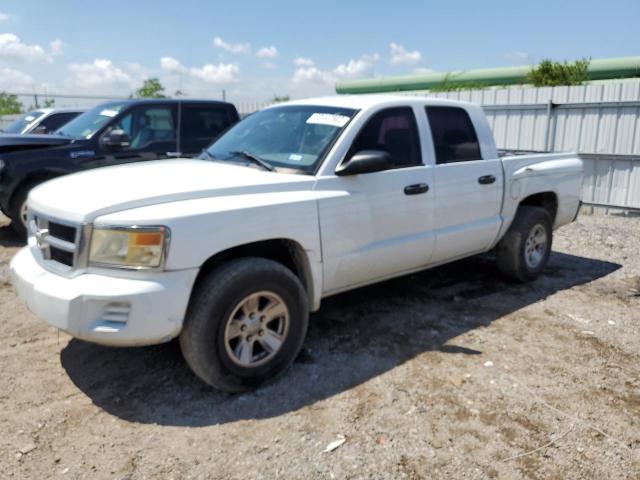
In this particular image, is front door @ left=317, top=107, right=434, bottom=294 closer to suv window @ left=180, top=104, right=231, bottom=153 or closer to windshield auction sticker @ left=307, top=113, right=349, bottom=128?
windshield auction sticker @ left=307, top=113, right=349, bottom=128

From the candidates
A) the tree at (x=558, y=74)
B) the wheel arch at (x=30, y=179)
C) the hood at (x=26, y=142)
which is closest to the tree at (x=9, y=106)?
the hood at (x=26, y=142)

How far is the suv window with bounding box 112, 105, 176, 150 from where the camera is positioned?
7.72 m

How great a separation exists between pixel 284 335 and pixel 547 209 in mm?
3825

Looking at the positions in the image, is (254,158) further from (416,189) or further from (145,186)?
(416,189)

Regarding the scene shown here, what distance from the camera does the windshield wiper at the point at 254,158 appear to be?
404cm

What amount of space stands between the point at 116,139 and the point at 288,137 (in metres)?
3.80

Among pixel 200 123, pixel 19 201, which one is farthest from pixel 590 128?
pixel 19 201

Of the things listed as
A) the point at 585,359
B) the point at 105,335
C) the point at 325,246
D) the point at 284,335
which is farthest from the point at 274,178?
the point at 585,359

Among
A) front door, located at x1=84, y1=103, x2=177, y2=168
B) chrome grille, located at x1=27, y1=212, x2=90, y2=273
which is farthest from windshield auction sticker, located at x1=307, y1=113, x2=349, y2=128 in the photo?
front door, located at x1=84, y1=103, x2=177, y2=168

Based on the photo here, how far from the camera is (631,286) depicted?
609 cm

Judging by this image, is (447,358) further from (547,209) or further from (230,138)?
(547,209)

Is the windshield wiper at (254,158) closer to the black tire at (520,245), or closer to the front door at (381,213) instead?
the front door at (381,213)

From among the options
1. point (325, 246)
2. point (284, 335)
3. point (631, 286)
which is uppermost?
point (325, 246)

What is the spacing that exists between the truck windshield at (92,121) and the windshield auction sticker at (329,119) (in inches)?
172
